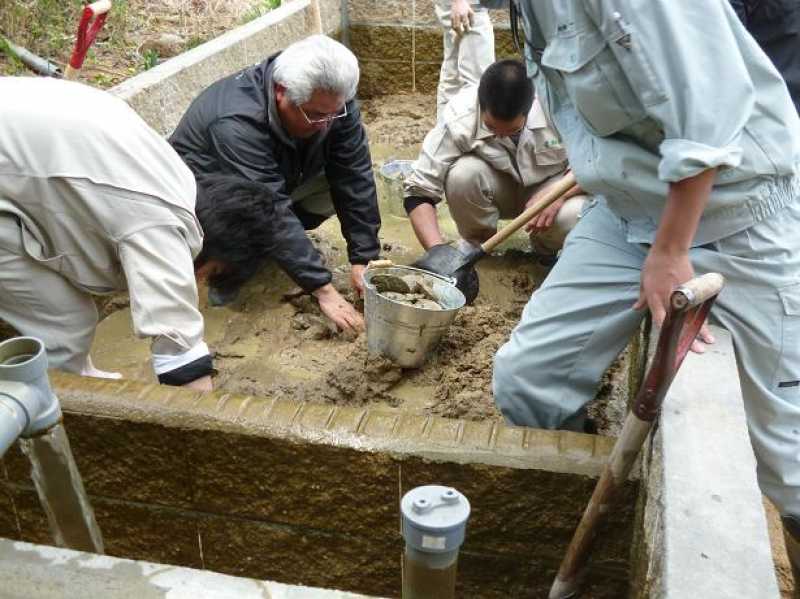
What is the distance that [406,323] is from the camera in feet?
9.64

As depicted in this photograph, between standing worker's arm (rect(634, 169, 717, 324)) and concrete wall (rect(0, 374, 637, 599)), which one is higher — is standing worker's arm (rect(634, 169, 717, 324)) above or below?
above

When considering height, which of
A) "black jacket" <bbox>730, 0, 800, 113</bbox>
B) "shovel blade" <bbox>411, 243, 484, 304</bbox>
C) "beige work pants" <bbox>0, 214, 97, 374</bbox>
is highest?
"black jacket" <bbox>730, 0, 800, 113</bbox>

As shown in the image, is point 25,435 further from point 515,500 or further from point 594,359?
point 594,359

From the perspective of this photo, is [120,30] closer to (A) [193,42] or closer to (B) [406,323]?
(A) [193,42]

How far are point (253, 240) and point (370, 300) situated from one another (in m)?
0.55

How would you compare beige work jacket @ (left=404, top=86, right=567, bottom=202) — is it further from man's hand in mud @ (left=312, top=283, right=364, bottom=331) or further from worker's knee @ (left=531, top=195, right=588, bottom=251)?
man's hand in mud @ (left=312, top=283, right=364, bottom=331)

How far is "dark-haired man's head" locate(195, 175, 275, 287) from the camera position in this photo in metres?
2.56

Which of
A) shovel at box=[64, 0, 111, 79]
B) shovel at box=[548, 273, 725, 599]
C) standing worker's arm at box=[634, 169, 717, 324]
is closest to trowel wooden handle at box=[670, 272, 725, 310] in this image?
shovel at box=[548, 273, 725, 599]

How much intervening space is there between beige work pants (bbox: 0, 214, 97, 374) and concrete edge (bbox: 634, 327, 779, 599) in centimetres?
182

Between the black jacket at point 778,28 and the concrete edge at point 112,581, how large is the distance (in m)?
2.14

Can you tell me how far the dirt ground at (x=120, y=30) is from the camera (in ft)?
17.2

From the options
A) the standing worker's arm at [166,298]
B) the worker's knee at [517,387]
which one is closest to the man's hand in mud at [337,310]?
the standing worker's arm at [166,298]

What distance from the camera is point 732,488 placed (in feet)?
4.85

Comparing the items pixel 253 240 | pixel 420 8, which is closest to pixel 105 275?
pixel 253 240
